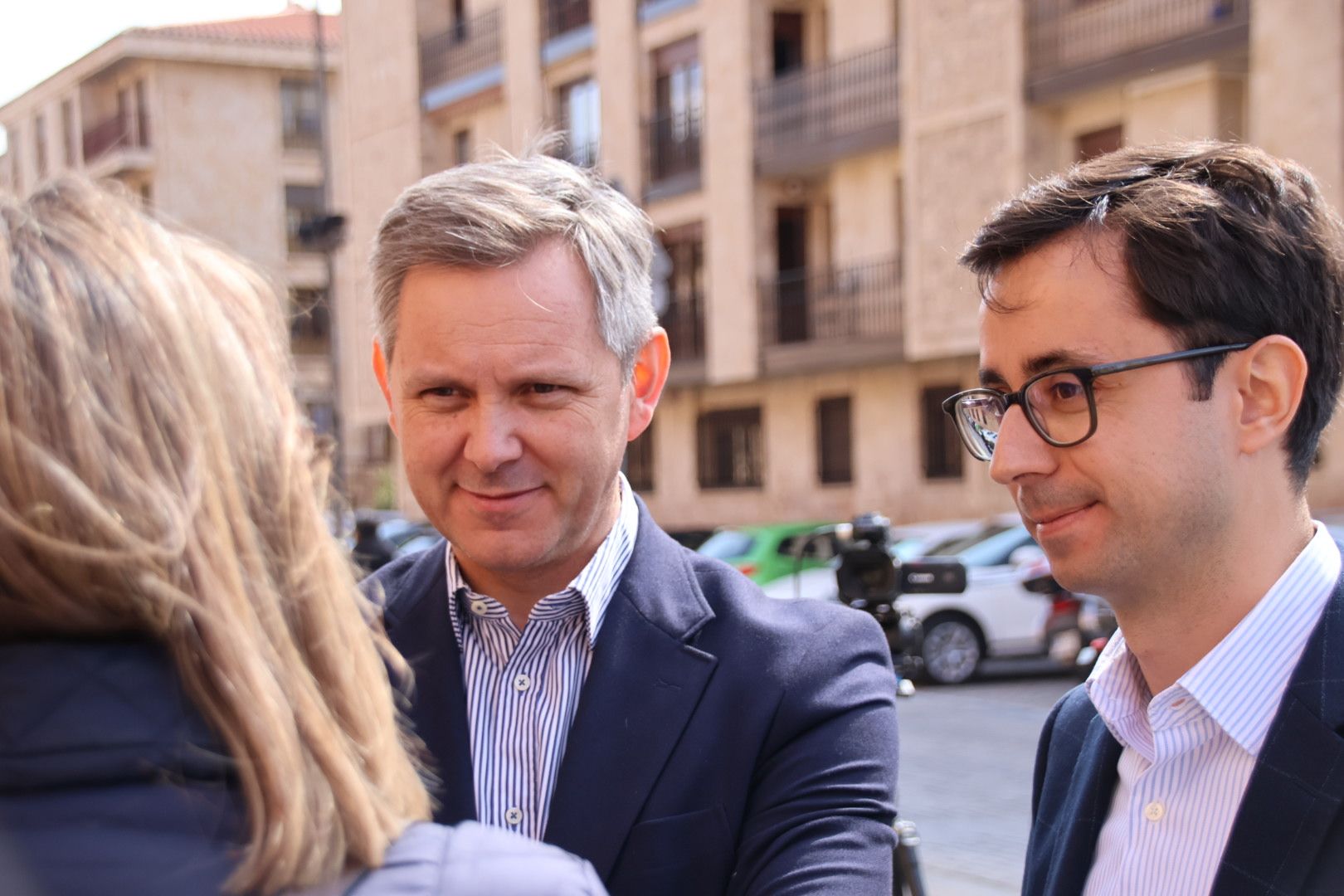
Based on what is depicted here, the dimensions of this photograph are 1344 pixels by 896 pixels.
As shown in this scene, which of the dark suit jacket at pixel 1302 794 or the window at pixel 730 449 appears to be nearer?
the dark suit jacket at pixel 1302 794

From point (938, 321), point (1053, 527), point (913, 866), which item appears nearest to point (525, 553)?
point (1053, 527)

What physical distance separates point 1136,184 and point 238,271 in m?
1.20

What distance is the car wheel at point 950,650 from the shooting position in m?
13.3

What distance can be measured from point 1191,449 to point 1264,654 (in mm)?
267

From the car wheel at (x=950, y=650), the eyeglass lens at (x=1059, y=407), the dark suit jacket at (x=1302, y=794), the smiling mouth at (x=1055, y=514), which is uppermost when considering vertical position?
the eyeglass lens at (x=1059, y=407)

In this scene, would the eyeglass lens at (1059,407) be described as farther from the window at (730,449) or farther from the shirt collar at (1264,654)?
the window at (730,449)

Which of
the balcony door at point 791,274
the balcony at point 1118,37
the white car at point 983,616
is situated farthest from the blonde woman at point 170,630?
the balcony door at point 791,274

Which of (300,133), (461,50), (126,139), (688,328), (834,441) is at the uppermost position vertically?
(300,133)

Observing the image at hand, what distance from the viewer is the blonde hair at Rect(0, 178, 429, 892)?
43.5 inches

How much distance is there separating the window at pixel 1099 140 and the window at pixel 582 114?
30.8 feet

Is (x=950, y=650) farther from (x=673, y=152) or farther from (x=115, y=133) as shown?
(x=115, y=133)

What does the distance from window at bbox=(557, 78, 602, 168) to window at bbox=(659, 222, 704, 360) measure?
7.60 ft

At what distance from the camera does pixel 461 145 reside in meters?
29.9

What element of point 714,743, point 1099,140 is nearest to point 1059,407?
point 714,743
